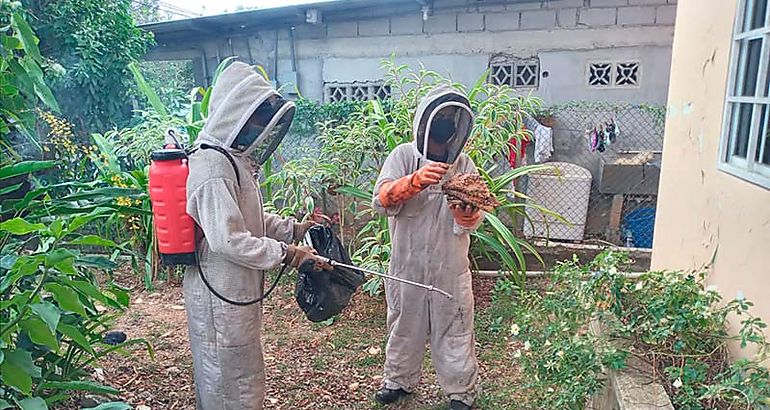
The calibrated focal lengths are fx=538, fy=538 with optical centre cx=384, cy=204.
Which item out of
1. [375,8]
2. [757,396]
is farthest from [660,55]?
[757,396]

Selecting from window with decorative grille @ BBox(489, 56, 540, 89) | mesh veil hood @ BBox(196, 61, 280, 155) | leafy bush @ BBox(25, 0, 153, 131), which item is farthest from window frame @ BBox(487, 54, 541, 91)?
mesh veil hood @ BBox(196, 61, 280, 155)

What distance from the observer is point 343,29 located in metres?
6.20

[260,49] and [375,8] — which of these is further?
[260,49]

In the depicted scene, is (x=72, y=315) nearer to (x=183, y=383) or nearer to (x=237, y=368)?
(x=237, y=368)

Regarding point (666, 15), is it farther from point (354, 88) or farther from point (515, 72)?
point (354, 88)

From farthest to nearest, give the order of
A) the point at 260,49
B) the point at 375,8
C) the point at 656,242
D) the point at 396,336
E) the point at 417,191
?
the point at 260,49 → the point at 375,8 → the point at 656,242 → the point at 396,336 → the point at 417,191

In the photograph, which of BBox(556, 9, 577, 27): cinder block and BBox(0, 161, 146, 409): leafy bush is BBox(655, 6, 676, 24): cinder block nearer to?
BBox(556, 9, 577, 27): cinder block

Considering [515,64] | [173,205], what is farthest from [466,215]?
[515,64]

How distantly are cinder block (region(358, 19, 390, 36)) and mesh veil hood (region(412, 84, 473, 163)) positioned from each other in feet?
13.0

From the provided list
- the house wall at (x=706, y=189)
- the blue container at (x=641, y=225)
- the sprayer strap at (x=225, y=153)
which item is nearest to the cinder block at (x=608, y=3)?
the blue container at (x=641, y=225)

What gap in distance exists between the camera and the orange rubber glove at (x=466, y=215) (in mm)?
2297

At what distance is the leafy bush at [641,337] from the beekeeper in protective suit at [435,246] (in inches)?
13.4

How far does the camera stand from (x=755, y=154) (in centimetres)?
193

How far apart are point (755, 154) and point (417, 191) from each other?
1.25 m
